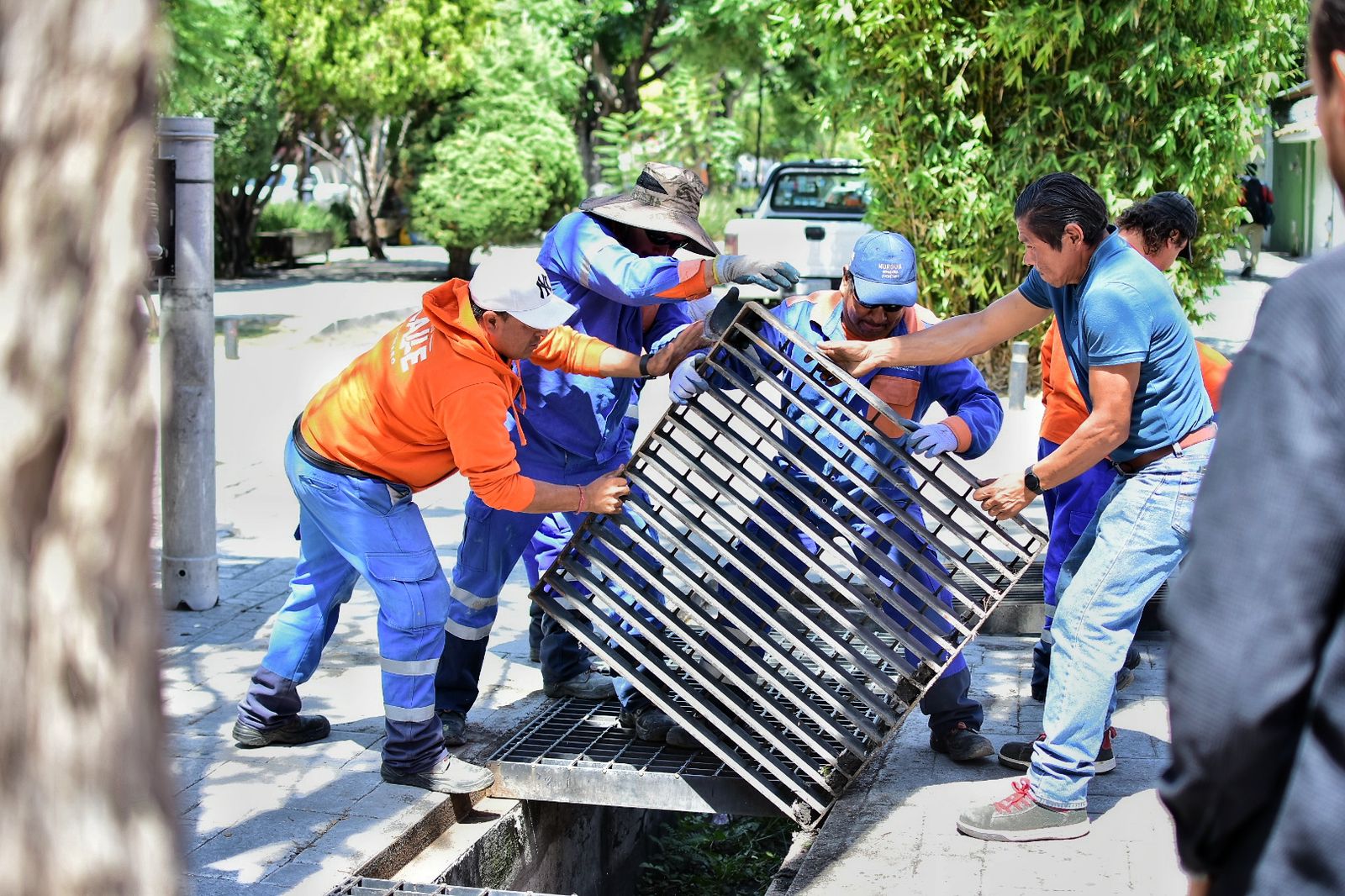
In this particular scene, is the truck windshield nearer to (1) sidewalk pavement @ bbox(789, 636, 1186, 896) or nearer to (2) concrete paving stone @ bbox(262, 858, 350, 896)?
(1) sidewalk pavement @ bbox(789, 636, 1186, 896)

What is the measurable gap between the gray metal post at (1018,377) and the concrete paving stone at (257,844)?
750 cm

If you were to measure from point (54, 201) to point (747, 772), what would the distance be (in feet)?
10.3

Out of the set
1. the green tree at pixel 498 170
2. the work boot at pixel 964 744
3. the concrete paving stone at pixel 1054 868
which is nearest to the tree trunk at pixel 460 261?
the green tree at pixel 498 170

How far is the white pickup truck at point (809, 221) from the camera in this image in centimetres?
1384

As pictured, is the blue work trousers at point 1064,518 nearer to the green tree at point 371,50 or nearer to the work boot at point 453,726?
the work boot at point 453,726

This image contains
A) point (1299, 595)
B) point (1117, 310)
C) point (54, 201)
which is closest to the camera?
point (54, 201)

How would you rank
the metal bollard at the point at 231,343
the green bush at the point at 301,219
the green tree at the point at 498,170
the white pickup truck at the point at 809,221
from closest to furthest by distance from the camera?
the metal bollard at the point at 231,343 → the white pickup truck at the point at 809,221 → the green tree at the point at 498,170 → the green bush at the point at 301,219

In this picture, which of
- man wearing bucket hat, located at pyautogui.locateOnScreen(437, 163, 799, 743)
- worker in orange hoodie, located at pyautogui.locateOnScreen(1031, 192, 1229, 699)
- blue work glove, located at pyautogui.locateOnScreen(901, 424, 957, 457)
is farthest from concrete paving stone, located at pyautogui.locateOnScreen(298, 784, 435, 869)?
worker in orange hoodie, located at pyautogui.locateOnScreen(1031, 192, 1229, 699)

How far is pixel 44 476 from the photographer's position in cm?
139

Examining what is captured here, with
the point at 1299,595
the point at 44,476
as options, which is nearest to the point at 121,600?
the point at 44,476

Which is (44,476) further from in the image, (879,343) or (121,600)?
(879,343)

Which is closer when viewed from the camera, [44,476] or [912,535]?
[44,476]

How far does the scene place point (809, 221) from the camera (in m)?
15.0

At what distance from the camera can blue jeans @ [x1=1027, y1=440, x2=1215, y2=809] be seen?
3.91m
